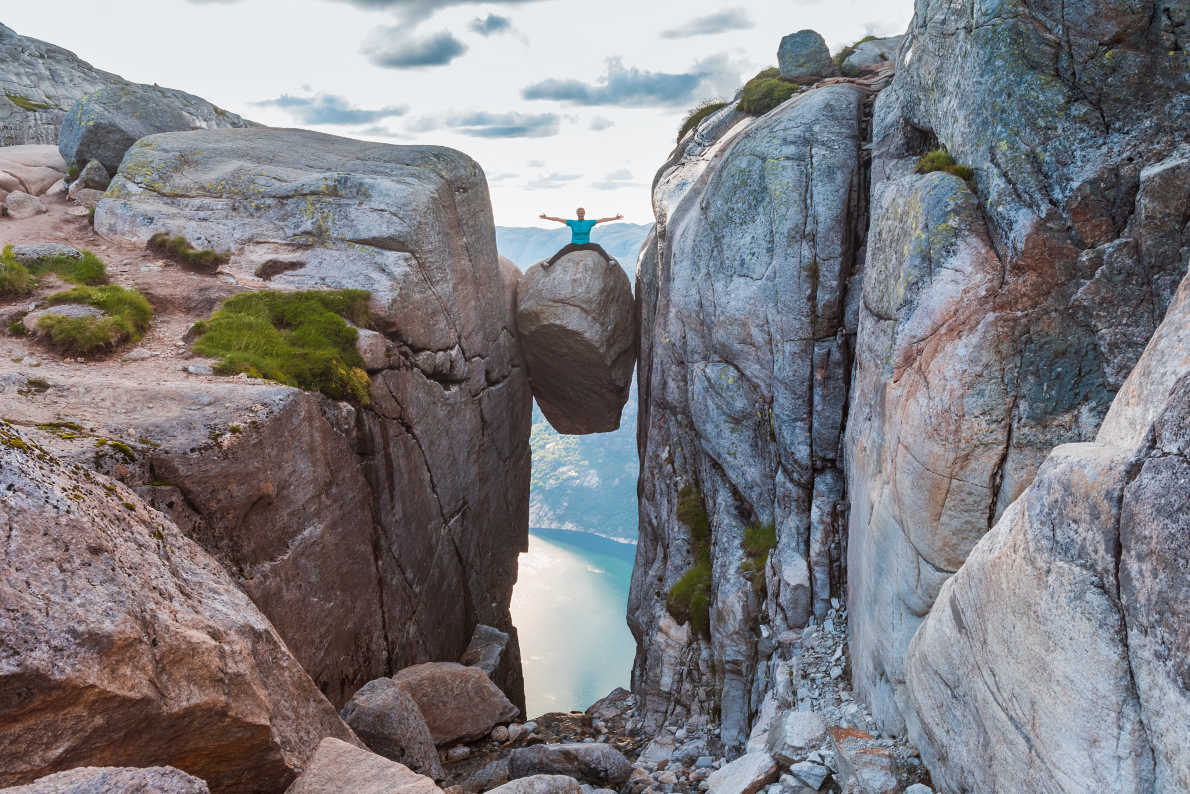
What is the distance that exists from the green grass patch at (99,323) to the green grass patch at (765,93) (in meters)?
17.4

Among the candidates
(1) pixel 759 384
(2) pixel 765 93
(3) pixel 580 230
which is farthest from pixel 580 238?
(1) pixel 759 384

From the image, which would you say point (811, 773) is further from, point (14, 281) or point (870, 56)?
point (870, 56)

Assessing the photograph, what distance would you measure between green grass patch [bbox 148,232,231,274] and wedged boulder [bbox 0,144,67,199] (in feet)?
26.3

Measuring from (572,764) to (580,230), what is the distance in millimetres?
21140

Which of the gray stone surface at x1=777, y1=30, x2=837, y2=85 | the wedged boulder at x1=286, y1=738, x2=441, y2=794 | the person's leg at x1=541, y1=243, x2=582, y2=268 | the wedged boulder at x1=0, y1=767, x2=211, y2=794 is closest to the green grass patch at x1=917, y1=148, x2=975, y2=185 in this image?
the wedged boulder at x1=286, y1=738, x2=441, y2=794

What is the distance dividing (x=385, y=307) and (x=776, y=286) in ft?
31.8

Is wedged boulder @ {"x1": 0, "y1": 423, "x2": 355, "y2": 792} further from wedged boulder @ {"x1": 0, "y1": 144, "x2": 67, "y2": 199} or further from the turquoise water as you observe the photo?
the turquoise water

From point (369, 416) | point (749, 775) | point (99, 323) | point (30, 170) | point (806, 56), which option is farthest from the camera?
point (30, 170)

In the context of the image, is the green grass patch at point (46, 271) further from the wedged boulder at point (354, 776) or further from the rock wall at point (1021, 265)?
the rock wall at point (1021, 265)

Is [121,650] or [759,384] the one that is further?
[759,384]

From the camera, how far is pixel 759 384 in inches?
717

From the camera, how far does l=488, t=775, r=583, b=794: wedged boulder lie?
9.95m

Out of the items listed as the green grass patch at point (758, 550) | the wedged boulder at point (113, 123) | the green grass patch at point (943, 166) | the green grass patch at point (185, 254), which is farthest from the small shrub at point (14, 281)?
the green grass patch at point (943, 166)

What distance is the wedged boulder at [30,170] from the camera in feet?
83.1
